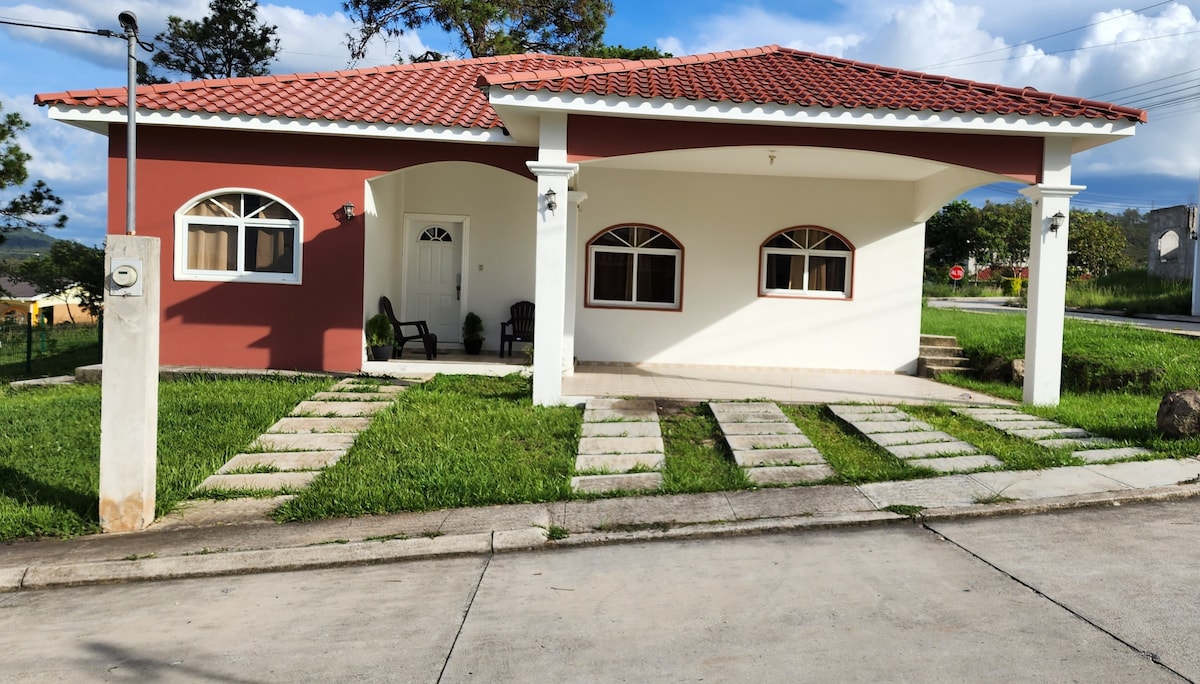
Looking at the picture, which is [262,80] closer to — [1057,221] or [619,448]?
[619,448]

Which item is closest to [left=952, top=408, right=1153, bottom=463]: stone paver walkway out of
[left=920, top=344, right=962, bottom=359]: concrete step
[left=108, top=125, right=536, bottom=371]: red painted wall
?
[left=920, top=344, right=962, bottom=359]: concrete step

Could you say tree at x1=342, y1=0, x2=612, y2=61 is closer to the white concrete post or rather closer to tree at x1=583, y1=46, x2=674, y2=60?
tree at x1=583, y1=46, x2=674, y2=60

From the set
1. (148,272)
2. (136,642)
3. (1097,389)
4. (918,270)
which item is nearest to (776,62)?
(918,270)

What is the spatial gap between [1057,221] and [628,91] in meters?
4.90

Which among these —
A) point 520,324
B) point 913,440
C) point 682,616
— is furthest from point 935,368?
point 682,616

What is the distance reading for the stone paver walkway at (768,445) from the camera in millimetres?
6270

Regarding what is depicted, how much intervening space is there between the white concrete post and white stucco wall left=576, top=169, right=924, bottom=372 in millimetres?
8018

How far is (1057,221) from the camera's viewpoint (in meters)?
8.96

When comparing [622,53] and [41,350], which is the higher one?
[622,53]

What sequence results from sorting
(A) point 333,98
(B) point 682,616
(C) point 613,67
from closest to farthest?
(B) point 682,616 < (C) point 613,67 < (A) point 333,98

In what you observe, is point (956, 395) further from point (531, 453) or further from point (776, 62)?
point (531, 453)

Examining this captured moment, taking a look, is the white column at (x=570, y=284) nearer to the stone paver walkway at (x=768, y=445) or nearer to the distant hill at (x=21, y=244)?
the stone paver walkway at (x=768, y=445)

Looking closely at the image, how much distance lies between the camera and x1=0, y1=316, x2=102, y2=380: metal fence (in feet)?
43.7

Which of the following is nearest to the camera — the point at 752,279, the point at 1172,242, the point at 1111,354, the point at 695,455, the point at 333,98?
the point at 695,455
